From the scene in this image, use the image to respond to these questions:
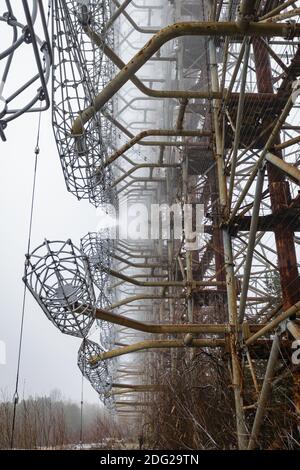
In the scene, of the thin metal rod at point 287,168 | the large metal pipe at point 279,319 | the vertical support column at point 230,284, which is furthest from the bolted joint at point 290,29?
the large metal pipe at point 279,319

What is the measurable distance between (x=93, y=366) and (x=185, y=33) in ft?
15.4

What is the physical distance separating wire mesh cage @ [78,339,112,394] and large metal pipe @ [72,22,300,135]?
2595 mm

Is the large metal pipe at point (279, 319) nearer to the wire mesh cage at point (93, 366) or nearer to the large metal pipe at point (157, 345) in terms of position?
the large metal pipe at point (157, 345)

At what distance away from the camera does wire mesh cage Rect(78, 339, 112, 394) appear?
5.83 m

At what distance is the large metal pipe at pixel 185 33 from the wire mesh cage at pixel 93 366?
2.59m

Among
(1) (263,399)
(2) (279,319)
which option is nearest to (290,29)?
(2) (279,319)

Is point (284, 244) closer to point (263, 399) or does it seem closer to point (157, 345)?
point (157, 345)

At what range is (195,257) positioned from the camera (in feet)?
35.6

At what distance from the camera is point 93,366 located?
6.66 metres

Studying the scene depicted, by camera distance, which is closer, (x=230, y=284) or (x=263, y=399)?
(x=263, y=399)

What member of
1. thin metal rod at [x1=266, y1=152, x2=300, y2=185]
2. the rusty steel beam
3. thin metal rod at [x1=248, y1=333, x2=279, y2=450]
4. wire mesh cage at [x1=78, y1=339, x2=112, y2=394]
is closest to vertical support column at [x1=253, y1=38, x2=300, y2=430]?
the rusty steel beam

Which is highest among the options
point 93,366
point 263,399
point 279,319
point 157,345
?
point 279,319

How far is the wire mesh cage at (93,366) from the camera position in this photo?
5832 mm

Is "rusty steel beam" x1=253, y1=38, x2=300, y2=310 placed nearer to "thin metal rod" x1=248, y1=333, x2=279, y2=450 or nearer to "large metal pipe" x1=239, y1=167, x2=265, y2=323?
"large metal pipe" x1=239, y1=167, x2=265, y2=323
